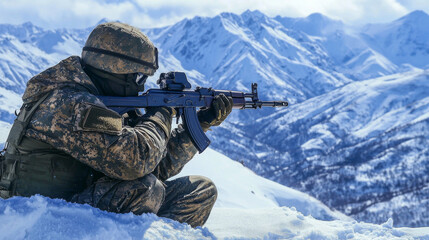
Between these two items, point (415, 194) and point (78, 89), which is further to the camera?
point (415, 194)

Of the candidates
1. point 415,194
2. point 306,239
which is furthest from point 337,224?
point 415,194

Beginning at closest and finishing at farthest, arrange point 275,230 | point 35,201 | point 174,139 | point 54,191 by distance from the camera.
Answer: point 35,201 → point 54,191 → point 174,139 → point 275,230

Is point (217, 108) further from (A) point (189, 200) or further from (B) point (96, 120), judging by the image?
(B) point (96, 120)

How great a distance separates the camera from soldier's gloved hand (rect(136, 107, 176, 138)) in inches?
176

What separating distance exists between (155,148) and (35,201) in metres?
1.20

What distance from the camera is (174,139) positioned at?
5.33 meters

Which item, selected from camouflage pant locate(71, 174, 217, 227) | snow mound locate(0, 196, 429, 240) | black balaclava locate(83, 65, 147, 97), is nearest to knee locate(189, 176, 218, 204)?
camouflage pant locate(71, 174, 217, 227)

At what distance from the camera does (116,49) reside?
175 inches

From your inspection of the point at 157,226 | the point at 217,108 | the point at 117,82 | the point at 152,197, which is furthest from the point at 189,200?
the point at 117,82

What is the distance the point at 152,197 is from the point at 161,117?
2.85ft

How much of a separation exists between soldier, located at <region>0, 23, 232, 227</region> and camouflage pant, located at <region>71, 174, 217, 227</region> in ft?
0.03

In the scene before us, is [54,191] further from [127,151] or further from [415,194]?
[415,194]

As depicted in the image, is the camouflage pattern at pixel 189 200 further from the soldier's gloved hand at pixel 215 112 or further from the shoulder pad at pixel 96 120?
the shoulder pad at pixel 96 120

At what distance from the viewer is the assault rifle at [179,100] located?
478 centimetres
